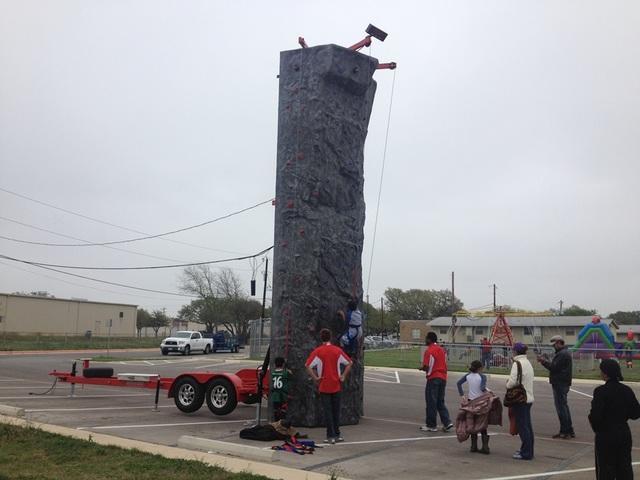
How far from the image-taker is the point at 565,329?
232 feet

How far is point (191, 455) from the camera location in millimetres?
7539

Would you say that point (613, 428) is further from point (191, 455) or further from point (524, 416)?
point (191, 455)

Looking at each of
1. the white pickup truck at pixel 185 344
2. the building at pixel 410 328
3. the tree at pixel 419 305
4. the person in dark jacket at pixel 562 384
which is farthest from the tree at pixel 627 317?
the person in dark jacket at pixel 562 384

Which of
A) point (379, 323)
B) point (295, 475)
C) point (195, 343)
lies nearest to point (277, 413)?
point (295, 475)

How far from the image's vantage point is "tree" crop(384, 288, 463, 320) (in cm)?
11581

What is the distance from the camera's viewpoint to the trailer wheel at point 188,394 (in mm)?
11930

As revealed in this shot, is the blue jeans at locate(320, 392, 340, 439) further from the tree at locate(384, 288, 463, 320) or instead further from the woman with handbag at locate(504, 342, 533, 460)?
the tree at locate(384, 288, 463, 320)

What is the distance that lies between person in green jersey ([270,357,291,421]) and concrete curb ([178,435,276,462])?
6.70 feet

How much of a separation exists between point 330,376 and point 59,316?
6779 centimetres

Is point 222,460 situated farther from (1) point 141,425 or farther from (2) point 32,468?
(1) point 141,425

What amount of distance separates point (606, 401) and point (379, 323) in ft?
352

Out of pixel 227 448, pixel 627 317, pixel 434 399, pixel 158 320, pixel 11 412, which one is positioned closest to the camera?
pixel 227 448

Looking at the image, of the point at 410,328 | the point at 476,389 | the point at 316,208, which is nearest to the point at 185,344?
the point at 316,208

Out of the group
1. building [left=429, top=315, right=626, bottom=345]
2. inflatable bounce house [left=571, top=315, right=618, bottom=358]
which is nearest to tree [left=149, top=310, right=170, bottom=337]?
building [left=429, top=315, right=626, bottom=345]
